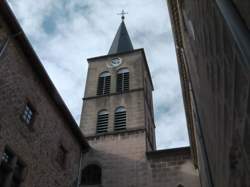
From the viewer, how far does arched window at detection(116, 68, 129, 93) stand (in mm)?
23906

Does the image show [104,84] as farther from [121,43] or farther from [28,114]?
[28,114]

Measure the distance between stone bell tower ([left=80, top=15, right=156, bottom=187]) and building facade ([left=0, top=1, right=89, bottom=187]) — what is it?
5268 millimetres

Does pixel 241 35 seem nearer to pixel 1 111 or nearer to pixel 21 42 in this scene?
pixel 1 111

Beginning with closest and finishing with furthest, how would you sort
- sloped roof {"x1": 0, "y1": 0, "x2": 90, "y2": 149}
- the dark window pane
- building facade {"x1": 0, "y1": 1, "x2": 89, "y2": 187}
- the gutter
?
1. the gutter
2. building facade {"x1": 0, "y1": 1, "x2": 89, "y2": 187}
3. sloped roof {"x1": 0, "y1": 0, "x2": 90, "y2": 149}
4. the dark window pane

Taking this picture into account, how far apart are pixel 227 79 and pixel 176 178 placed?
1526 centimetres

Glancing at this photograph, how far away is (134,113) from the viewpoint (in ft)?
70.3

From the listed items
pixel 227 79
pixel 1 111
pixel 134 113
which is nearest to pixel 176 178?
pixel 134 113

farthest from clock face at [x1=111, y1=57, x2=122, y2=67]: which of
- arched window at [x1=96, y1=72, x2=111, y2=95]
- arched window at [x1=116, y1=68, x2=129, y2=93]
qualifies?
arched window at [x1=96, y1=72, x2=111, y2=95]

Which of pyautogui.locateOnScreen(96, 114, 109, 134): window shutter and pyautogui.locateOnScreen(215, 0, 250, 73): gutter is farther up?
pyautogui.locateOnScreen(96, 114, 109, 134): window shutter

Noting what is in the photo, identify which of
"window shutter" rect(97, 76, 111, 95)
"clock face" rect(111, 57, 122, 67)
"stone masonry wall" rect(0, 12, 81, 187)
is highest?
"clock face" rect(111, 57, 122, 67)

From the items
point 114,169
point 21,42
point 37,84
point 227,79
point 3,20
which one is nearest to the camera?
point 227,79

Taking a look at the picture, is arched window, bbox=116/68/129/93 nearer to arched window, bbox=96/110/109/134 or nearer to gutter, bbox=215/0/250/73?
arched window, bbox=96/110/109/134

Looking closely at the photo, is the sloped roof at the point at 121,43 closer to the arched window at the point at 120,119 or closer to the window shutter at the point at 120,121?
the arched window at the point at 120,119

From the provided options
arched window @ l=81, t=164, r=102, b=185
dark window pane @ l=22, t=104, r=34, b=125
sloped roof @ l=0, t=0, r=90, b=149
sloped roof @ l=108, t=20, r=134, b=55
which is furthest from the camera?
sloped roof @ l=108, t=20, r=134, b=55
